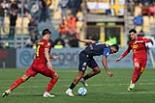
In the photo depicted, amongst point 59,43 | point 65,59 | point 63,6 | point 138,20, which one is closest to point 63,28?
point 59,43

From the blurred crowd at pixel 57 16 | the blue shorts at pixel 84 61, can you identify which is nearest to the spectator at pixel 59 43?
the blurred crowd at pixel 57 16

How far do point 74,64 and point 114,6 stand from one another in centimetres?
521

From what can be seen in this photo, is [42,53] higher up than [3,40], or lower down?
higher up

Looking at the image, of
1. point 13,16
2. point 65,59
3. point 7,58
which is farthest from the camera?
point 13,16

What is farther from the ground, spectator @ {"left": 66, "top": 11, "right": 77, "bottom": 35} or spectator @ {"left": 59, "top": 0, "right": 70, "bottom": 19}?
→ spectator @ {"left": 59, "top": 0, "right": 70, "bottom": 19}

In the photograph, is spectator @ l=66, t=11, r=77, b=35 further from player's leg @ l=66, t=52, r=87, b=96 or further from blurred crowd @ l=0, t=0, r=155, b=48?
player's leg @ l=66, t=52, r=87, b=96

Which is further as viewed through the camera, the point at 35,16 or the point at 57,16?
the point at 57,16

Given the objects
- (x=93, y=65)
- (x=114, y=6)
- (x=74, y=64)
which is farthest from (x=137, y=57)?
(x=114, y=6)

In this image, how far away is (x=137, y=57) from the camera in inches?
795

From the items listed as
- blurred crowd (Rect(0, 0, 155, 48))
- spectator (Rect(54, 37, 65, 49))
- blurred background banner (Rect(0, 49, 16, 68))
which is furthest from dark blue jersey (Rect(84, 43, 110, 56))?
blurred crowd (Rect(0, 0, 155, 48))

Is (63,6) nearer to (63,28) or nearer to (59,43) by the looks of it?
(63,28)

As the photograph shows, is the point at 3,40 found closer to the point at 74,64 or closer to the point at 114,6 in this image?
the point at 74,64

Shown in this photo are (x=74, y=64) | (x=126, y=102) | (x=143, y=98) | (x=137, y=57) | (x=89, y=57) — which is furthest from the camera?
(x=74, y=64)

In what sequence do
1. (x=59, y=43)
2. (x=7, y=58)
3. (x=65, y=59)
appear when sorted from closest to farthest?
(x=7, y=58), (x=65, y=59), (x=59, y=43)
